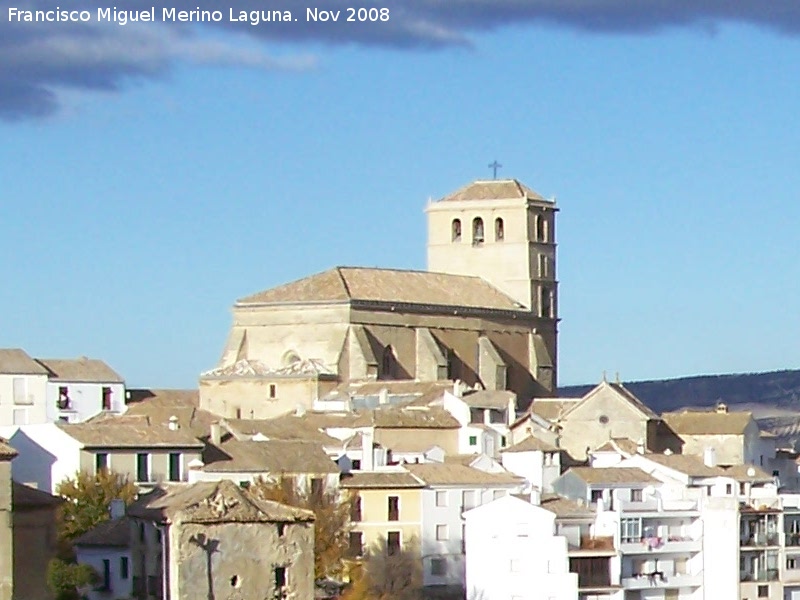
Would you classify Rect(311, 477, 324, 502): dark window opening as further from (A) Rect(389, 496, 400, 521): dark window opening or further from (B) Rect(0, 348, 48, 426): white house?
(B) Rect(0, 348, 48, 426): white house

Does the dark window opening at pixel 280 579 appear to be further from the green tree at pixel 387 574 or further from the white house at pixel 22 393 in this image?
the white house at pixel 22 393

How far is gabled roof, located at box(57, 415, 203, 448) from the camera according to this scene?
244 ft

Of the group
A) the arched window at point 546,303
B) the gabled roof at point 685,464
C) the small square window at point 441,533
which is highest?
the arched window at point 546,303

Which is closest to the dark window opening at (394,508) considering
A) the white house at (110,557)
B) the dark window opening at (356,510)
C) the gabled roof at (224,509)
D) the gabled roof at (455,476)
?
the dark window opening at (356,510)

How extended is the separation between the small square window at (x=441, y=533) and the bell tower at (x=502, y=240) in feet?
139

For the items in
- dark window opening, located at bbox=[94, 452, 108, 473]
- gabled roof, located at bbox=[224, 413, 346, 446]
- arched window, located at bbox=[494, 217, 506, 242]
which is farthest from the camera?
arched window, located at bbox=[494, 217, 506, 242]

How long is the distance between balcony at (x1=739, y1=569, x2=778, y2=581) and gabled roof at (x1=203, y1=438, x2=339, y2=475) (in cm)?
1157

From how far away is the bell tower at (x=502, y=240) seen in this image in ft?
396

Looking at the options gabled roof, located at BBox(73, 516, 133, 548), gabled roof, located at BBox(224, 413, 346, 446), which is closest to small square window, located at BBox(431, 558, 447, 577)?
gabled roof, located at BBox(224, 413, 346, 446)

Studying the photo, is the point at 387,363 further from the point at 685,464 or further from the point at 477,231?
the point at 685,464

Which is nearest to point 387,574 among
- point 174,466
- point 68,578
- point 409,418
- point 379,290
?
point 174,466

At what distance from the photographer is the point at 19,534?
55.2 metres

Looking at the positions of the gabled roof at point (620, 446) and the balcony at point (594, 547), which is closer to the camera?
the balcony at point (594, 547)

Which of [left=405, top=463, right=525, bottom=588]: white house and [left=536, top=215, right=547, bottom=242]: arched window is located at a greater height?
[left=536, top=215, right=547, bottom=242]: arched window
